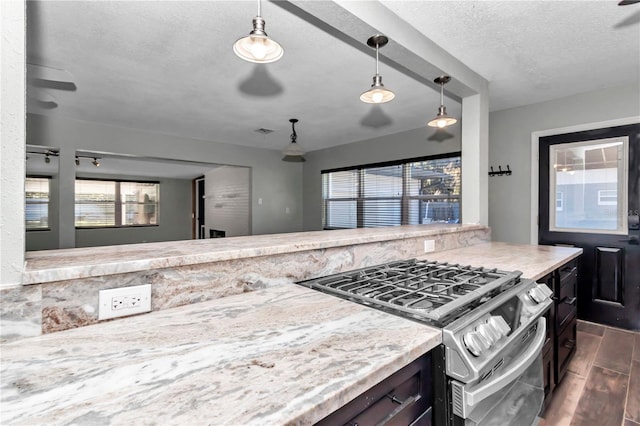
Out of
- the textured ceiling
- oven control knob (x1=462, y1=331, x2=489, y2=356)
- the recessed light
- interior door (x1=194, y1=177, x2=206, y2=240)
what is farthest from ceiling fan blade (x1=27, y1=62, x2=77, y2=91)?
interior door (x1=194, y1=177, x2=206, y2=240)

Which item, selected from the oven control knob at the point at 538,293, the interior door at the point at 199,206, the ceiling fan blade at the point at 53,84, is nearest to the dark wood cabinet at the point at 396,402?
the oven control knob at the point at 538,293

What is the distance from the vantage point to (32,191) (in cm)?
711

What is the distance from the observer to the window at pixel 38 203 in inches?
265

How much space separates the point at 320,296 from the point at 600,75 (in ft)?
11.6

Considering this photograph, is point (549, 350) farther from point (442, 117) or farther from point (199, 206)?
point (199, 206)

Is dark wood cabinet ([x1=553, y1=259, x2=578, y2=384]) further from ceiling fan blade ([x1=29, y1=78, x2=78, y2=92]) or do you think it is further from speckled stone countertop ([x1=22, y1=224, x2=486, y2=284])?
ceiling fan blade ([x1=29, y1=78, x2=78, y2=92])

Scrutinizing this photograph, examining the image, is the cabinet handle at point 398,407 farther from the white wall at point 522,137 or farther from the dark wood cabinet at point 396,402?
the white wall at point 522,137

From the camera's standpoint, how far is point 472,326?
3.04ft

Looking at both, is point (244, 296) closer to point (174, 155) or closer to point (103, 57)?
point (103, 57)

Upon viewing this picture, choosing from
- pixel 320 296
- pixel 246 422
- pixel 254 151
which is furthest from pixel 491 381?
pixel 254 151

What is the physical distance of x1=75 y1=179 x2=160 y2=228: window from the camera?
8.30m

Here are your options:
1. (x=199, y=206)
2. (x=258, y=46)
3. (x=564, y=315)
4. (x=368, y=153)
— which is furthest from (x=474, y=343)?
(x=199, y=206)

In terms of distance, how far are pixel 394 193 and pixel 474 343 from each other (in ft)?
14.9

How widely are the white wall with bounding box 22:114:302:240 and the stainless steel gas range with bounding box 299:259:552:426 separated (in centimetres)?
465
